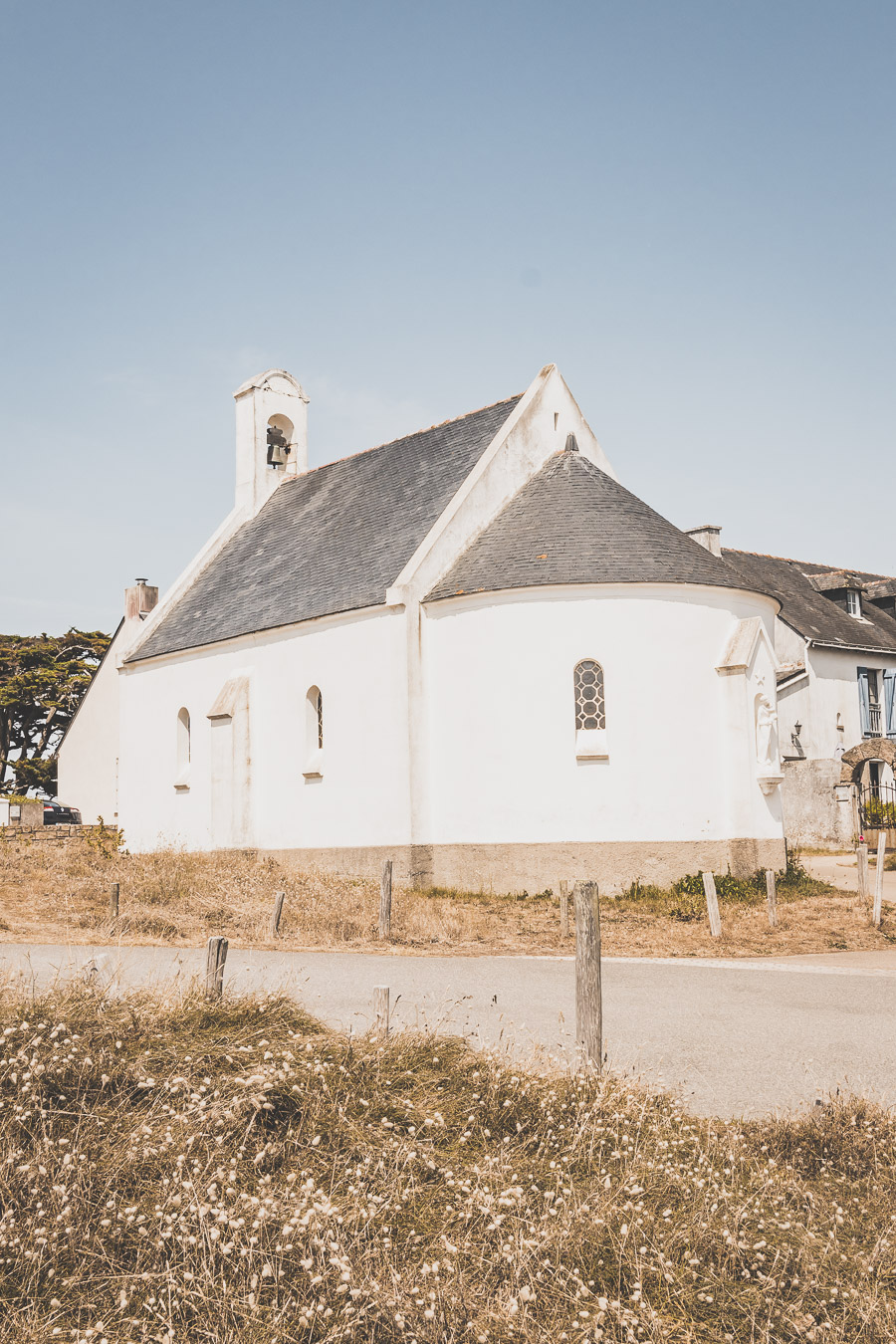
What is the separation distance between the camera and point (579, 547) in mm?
20922

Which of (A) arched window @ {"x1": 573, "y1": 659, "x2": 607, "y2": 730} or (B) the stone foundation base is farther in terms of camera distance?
(A) arched window @ {"x1": 573, "y1": 659, "x2": 607, "y2": 730}

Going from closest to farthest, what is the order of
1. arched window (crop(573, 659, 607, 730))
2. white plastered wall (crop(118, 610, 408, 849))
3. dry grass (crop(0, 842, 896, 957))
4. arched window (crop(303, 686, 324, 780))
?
dry grass (crop(0, 842, 896, 957))
arched window (crop(573, 659, 607, 730))
white plastered wall (crop(118, 610, 408, 849))
arched window (crop(303, 686, 324, 780))

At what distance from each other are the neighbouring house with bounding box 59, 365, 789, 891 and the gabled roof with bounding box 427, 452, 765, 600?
0.06 m

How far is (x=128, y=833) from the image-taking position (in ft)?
96.6

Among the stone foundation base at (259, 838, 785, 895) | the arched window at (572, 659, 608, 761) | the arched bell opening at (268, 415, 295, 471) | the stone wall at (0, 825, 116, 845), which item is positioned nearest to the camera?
the stone foundation base at (259, 838, 785, 895)

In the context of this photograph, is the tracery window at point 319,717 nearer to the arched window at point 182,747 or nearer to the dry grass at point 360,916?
the dry grass at point 360,916

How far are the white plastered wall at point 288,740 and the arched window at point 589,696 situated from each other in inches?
135

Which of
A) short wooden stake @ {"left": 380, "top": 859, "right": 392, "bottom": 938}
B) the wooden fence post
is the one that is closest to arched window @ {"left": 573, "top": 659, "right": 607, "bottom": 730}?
short wooden stake @ {"left": 380, "top": 859, "right": 392, "bottom": 938}

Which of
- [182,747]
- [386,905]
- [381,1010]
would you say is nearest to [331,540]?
[182,747]

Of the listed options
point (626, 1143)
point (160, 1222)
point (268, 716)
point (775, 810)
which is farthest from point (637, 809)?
point (160, 1222)

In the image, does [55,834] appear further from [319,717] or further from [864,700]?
[864,700]

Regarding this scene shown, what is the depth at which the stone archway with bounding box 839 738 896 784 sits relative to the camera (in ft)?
100

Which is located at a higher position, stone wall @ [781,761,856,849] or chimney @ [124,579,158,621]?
chimney @ [124,579,158,621]

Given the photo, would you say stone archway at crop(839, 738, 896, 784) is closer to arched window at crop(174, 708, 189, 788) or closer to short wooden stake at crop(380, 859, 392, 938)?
arched window at crop(174, 708, 189, 788)
